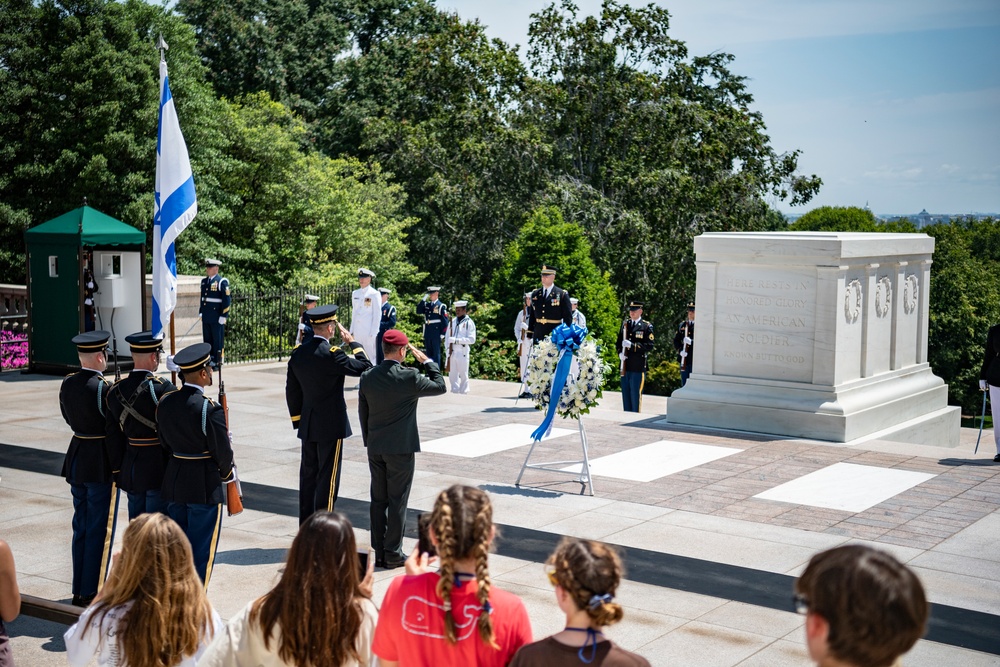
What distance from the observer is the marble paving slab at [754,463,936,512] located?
33.6ft

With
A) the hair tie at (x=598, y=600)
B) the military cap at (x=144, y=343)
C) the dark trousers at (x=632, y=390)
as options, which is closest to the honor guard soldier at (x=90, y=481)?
the military cap at (x=144, y=343)

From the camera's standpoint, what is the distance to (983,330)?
44969 mm

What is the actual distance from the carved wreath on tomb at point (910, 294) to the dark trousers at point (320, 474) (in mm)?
10115

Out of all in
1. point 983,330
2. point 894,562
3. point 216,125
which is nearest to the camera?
point 894,562

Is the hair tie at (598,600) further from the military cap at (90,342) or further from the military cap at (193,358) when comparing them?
the military cap at (90,342)

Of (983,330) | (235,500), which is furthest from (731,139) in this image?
(235,500)

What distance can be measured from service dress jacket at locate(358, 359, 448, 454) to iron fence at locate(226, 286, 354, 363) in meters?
13.4

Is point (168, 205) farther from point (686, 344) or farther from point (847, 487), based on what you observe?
point (847, 487)

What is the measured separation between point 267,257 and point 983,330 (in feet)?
98.6

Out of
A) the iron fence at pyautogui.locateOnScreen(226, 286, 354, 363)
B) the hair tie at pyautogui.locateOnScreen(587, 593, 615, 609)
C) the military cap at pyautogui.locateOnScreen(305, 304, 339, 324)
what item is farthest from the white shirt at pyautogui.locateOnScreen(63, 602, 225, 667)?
the iron fence at pyautogui.locateOnScreen(226, 286, 354, 363)

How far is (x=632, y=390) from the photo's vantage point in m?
16.3

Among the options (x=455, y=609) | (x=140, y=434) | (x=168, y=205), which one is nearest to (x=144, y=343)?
(x=140, y=434)

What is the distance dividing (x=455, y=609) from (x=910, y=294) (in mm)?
13819

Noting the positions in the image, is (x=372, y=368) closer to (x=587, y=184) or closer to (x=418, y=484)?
(x=418, y=484)
